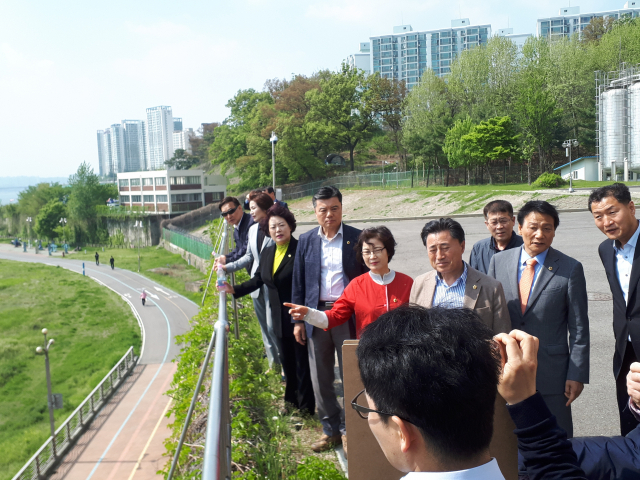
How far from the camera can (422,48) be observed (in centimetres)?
12369

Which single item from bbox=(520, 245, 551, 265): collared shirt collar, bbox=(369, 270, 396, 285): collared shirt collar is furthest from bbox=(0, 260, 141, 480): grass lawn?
bbox=(520, 245, 551, 265): collared shirt collar

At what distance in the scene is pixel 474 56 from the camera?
43.8m

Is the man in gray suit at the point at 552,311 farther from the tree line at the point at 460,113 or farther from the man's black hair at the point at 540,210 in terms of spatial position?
the tree line at the point at 460,113

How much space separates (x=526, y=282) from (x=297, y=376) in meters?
1.93

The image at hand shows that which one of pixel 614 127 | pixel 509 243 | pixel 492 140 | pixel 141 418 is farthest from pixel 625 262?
pixel 614 127

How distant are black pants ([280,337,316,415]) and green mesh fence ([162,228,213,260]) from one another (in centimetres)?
3122

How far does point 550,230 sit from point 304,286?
1754mm

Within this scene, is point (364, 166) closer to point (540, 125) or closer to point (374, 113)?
point (374, 113)

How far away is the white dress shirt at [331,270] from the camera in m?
3.86

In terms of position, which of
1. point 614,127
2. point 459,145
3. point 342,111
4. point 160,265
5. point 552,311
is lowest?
point 160,265

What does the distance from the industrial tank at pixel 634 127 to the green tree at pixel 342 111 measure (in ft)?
A: 72.2

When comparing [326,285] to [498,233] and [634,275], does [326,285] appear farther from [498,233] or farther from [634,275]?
[634,275]

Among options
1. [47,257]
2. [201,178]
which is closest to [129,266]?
[201,178]

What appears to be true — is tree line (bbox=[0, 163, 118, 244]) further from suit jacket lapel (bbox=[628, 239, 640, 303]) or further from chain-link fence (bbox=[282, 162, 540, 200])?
suit jacket lapel (bbox=[628, 239, 640, 303])
